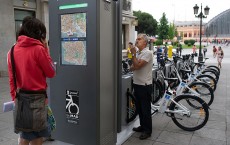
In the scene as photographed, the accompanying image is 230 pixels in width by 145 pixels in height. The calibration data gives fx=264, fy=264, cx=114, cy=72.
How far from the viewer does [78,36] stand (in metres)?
3.68

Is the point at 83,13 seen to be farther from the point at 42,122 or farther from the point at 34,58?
the point at 42,122

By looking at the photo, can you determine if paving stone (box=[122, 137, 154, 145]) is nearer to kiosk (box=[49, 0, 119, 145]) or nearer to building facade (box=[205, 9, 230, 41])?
kiosk (box=[49, 0, 119, 145])

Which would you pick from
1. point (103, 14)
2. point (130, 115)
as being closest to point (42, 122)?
point (103, 14)

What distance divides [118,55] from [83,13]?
35.4 inches

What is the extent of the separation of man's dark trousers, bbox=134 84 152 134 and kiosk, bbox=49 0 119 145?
1.98 feet

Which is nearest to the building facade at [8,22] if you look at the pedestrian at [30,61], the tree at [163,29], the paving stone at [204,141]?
the paving stone at [204,141]

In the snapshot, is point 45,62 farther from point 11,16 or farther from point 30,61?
point 11,16

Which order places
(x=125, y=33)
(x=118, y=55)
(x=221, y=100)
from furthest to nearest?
(x=125, y=33) → (x=221, y=100) → (x=118, y=55)

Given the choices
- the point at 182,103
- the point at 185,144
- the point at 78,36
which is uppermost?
A: the point at 78,36

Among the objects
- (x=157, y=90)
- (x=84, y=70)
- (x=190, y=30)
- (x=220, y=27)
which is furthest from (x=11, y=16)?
(x=220, y=27)

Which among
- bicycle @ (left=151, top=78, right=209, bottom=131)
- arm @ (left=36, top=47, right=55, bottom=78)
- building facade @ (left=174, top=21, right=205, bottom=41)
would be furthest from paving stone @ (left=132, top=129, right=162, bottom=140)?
building facade @ (left=174, top=21, right=205, bottom=41)

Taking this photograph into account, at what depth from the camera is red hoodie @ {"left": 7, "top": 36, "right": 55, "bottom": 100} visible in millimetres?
2713

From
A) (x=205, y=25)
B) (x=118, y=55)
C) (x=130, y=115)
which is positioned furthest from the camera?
(x=205, y=25)

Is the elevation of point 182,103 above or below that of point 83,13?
below
